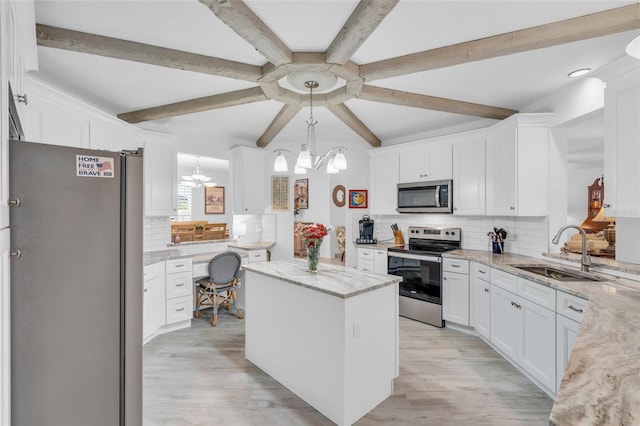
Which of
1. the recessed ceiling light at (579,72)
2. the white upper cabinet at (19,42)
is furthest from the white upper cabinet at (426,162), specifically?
the white upper cabinet at (19,42)

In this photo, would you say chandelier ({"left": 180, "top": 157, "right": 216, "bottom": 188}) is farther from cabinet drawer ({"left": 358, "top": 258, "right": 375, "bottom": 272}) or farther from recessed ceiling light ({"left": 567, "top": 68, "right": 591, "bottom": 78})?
recessed ceiling light ({"left": 567, "top": 68, "right": 591, "bottom": 78})

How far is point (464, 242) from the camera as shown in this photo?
4113mm

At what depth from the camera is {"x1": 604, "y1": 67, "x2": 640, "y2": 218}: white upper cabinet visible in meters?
1.99

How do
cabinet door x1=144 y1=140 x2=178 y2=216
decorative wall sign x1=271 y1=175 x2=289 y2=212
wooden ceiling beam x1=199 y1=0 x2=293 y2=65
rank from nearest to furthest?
wooden ceiling beam x1=199 y1=0 x2=293 y2=65 < cabinet door x1=144 y1=140 x2=178 y2=216 < decorative wall sign x1=271 y1=175 x2=289 y2=212

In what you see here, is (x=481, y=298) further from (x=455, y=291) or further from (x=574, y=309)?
(x=574, y=309)

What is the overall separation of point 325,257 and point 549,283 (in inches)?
225

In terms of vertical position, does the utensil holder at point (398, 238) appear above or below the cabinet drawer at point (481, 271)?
above

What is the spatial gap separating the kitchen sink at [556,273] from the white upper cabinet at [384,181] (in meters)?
1.97

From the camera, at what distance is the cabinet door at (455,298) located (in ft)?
11.4

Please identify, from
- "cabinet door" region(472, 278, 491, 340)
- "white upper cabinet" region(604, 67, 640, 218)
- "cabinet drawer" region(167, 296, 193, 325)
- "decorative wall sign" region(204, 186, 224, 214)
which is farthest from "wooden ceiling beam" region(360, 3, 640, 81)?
"decorative wall sign" region(204, 186, 224, 214)

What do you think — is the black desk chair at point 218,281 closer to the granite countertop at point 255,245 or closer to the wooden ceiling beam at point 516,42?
the granite countertop at point 255,245

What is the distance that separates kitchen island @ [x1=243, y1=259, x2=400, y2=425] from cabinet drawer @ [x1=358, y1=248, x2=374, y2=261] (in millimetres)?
1834

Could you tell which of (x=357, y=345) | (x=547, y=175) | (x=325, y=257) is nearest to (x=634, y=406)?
(x=357, y=345)

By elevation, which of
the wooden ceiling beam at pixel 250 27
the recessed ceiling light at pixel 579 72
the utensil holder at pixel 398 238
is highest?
the recessed ceiling light at pixel 579 72
